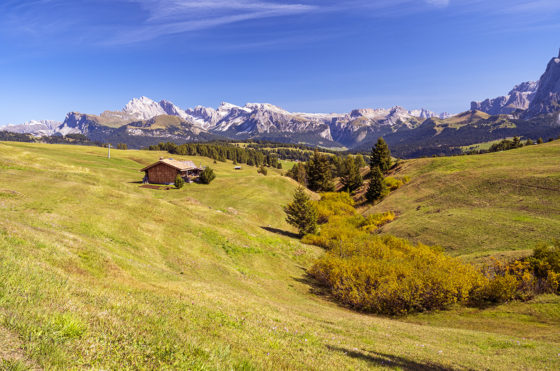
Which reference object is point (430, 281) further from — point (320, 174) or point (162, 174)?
point (162, 174)

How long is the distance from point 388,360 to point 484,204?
181 feet

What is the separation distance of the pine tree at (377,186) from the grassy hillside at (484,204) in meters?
4.11

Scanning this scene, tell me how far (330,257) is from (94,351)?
32809mm

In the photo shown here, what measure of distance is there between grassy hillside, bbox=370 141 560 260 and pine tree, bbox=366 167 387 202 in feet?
13.5

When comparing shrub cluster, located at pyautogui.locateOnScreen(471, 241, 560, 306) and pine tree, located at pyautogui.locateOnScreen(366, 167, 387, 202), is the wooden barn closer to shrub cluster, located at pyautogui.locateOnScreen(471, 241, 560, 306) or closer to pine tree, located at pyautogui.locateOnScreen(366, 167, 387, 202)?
pine tree, located at pyautogui.locateOnScreen(366, 167, 387, 202)

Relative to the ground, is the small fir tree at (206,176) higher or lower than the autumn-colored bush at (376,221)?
higher

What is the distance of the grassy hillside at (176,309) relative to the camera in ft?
21.0

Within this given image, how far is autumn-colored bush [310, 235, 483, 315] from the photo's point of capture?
26.5 metres

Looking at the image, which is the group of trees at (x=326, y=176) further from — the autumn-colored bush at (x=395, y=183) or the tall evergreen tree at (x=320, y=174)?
the autumn-colored bush at (x=395, y=183)

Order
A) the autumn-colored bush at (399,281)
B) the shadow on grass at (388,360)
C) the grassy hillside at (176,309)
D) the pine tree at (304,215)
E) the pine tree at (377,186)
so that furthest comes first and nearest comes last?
the pine tree at (377,186), the pine tree at (304,215), the autumn-colored bush at (399,281), the shadow on grass at (388,360), the grassy hillside at (176,309)

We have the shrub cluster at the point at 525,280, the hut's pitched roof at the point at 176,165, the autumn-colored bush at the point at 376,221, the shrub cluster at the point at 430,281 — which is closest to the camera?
the shrub cluster at the point at 525,280

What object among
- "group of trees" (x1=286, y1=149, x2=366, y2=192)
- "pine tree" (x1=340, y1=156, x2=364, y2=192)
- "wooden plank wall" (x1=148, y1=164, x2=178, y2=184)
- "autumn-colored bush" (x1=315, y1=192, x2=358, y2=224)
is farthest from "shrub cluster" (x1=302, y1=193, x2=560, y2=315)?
"wooden plank wall" (x1=148, y1=164, x2=178, y2=184)

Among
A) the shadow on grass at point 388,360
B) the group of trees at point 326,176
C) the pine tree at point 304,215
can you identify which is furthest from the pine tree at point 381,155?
the shadow on grass at point 388,360

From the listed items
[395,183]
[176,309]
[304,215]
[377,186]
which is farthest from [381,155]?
[176,309]
